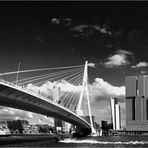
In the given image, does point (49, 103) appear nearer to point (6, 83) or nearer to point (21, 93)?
point (21, 93)

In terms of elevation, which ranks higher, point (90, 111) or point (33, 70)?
point (33, 70)

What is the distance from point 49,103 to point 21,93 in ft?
45.2

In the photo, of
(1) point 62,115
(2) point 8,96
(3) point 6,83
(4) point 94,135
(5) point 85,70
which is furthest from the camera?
(4) point 94,135

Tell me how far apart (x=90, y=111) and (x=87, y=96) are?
6403 millimetres

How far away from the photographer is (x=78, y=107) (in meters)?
99.1

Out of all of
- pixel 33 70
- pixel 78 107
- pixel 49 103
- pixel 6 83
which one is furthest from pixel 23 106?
pixel 78 107

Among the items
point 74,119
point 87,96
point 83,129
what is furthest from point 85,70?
point 83,129

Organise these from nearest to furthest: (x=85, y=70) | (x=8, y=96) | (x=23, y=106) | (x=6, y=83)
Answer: (x=6, y=83) → (x=8, y=96) → (x=23, y=106) → (x=85, y=70)

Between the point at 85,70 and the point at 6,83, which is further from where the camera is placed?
the point at 85,70

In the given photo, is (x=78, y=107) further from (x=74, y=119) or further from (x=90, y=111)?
(x=90, y=111)

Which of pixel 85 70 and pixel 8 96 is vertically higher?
pixel 85 70

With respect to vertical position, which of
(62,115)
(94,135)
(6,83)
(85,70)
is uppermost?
(85,70)

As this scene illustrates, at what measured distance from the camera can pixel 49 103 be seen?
76.7 metres

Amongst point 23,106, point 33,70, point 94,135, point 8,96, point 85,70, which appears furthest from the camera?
point 94,135
